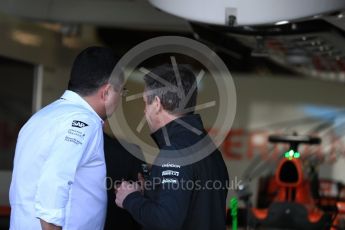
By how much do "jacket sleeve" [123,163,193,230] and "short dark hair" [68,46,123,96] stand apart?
0.30 metres

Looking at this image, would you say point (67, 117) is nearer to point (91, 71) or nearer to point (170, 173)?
point (91, 71)

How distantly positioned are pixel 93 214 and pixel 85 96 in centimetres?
34

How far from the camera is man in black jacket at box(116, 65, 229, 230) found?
74.7 inches

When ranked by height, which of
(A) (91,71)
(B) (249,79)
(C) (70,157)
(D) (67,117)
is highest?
(B) (249,79)

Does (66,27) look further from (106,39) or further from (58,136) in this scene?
(58,136)

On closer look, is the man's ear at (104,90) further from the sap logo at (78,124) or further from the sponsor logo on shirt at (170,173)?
the sponsor logo on shirt at (170,173)

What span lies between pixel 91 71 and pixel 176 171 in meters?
0.37

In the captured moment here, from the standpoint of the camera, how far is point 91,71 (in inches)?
76.9

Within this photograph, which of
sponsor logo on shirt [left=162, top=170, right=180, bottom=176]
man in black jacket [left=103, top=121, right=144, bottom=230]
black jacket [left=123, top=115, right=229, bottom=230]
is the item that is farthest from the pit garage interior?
sponsor logo on shirt [left=162, top=170, right=180, bottom=176]

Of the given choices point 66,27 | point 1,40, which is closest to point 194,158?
point 1,40

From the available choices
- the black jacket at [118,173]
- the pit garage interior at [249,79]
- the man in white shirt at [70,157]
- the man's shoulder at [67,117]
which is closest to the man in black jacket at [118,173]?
the black jacket at [118,173]

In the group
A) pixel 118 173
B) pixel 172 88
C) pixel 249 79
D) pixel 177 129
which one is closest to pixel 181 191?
pixel 177 129

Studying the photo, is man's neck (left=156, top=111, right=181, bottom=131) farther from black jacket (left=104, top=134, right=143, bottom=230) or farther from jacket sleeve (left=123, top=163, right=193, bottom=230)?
black jacket (left=104, top=134, right=143, bottom=230)

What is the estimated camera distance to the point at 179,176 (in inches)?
75.3
